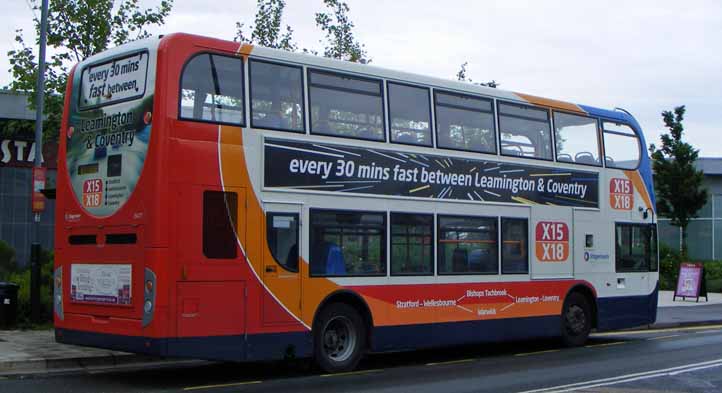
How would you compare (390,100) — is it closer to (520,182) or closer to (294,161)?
(294,161)

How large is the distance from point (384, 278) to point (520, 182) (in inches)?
149

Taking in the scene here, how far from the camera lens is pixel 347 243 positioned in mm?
13758

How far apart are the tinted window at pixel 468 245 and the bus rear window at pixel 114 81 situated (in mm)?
5608

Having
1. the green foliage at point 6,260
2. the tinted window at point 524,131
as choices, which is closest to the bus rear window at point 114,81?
the tinted window at point 524,131

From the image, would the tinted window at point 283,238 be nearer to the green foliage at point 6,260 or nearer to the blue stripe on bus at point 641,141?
the blue stripe on bus at point 641,141

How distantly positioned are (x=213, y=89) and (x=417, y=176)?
4.04m

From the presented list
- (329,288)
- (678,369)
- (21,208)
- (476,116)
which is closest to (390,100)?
(476,116)

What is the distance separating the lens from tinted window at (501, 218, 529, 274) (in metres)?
16.2

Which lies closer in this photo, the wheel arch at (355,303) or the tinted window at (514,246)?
the wheel arch at (355,303)

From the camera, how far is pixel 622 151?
738 inches

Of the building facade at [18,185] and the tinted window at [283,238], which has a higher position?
the building facade at [18,185]

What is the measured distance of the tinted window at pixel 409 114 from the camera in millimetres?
14492

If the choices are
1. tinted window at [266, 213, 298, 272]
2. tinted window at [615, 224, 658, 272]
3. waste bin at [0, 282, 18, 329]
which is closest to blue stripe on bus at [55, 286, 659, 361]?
tinted window at [615, 224, 658, 272]

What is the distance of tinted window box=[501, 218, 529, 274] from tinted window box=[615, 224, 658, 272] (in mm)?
2878
